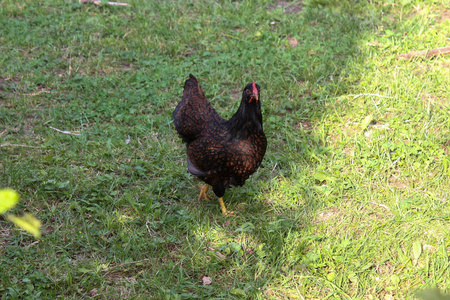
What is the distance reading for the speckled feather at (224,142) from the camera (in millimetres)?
3369

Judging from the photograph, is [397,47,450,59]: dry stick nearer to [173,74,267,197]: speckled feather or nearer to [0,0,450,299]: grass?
[0,0,450,299]: grass

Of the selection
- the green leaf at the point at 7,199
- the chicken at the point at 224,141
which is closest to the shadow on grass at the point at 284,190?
the chicken at the point at 224,141

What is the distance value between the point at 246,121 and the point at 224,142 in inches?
10.3

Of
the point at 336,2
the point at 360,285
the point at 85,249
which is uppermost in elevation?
the point at 336,2

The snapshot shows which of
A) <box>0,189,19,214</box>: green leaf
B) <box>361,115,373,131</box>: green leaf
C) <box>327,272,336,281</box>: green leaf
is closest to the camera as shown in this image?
<box>0,189,19,214</box>: green leaf

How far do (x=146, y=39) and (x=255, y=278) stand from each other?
428cm

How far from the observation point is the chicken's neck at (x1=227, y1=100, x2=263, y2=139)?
10.9 ft

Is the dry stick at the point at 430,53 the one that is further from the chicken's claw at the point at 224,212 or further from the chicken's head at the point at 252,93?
the chicken's claw at the point at 224,212

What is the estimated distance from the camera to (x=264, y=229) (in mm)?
3566

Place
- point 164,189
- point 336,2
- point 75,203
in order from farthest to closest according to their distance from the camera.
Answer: point 336,2 < point 164,189 < point 75,203

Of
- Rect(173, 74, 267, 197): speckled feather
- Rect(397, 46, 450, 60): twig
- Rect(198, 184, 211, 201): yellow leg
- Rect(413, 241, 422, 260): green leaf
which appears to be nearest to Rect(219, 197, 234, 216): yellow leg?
Rect(173, 74, 267, 197): speckled feather

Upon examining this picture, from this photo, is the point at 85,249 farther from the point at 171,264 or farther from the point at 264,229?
the point at 264,229

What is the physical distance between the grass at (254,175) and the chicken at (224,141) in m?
0.46

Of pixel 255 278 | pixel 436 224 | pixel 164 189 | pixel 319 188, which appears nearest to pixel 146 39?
pixel 164 189
